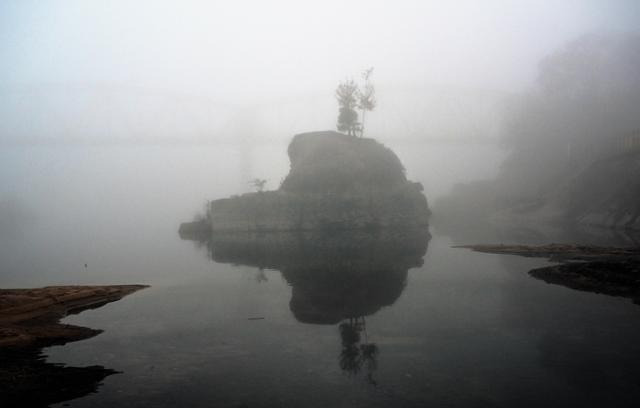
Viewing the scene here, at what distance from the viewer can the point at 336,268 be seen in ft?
168

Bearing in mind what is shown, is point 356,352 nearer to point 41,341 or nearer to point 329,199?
point 41,341

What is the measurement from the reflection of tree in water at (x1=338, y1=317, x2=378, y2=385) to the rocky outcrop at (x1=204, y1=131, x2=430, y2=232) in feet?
272

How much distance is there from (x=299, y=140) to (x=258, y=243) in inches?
1635

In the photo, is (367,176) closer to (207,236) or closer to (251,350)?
(207,236)

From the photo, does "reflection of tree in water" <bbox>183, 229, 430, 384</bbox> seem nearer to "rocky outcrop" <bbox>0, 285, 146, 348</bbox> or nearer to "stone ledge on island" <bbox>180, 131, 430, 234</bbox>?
"rocky outcrop" <bbox>0, 285, 146, 348</bbox>

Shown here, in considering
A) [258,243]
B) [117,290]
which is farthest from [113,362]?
[258,243]

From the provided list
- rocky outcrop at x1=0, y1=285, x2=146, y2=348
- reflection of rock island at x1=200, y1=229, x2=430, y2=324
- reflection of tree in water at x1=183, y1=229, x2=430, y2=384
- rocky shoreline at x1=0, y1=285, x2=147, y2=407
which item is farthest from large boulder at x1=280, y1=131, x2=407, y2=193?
rocky shoreline at x1=0, y1=285, x2=147, y2=407

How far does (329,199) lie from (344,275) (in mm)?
63621

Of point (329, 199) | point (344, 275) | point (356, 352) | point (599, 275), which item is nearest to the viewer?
point (356, 352)

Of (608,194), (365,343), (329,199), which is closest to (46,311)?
(365,343)

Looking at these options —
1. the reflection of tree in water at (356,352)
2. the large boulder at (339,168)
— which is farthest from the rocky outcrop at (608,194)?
the reflection of tree in water at (356,352)

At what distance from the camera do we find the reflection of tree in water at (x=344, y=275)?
79.8 feet

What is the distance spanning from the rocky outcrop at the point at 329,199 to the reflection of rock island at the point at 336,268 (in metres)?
13.9

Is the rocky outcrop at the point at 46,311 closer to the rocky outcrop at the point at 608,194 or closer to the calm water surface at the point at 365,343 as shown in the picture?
the calm water surface at the point at 365,343
